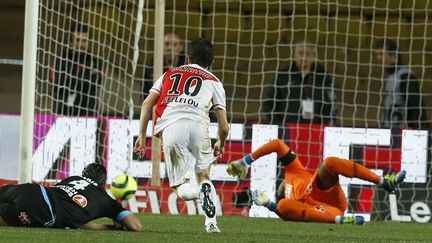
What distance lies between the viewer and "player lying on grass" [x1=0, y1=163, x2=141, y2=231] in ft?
26.6

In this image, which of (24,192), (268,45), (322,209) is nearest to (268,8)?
(268,45)

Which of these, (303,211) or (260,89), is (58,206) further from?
(260,89)

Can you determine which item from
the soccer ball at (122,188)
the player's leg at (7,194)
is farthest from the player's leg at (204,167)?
the player's leg at (7,194)

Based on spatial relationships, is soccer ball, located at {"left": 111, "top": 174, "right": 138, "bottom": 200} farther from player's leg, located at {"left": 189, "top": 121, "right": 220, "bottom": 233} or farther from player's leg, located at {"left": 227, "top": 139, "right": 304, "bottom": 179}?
player's leg, located at {"left": 227, "top": 139, "right": 304, "bottom": 179}

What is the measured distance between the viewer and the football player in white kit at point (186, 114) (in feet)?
28.5

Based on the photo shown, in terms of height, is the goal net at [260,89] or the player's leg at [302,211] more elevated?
the goal net at [260,89]

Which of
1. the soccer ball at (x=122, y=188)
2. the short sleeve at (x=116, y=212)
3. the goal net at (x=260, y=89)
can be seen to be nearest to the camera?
the short sleeve at (x=116, y=212)

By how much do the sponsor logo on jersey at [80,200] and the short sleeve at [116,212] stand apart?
0.63 ft

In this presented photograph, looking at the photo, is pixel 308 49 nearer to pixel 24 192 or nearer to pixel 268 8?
pixel 268 8

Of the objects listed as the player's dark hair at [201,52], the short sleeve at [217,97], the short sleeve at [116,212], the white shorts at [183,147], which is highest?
the player's dark hair at [201,52]

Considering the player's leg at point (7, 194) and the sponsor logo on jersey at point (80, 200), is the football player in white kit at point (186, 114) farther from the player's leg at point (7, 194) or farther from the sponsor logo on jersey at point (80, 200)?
the player's leg at point (7, 194)

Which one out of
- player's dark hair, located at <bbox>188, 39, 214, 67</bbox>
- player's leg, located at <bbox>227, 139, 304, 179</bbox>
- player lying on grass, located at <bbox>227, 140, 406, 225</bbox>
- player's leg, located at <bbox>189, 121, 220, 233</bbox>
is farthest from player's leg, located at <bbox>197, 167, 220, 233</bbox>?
player's leg, located at <bbox>227, 139, 304, 179</bbox>

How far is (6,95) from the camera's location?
15500 mm

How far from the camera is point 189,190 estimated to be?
28.2 ft
